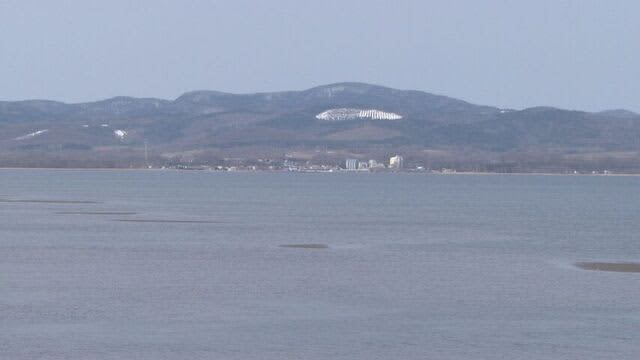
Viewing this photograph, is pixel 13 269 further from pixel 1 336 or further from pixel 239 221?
pixel 239 221

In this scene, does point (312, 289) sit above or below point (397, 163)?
below

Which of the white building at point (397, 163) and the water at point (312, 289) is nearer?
the water at point (312, 289)

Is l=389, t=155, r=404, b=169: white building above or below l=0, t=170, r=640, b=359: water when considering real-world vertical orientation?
above

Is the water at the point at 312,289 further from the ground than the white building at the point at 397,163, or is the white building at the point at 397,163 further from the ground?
the white building at the point at 397,163

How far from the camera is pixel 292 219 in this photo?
6431cm

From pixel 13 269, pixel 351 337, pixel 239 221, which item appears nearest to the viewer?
pixel 351 337

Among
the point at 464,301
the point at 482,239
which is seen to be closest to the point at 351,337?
the point at 464,301

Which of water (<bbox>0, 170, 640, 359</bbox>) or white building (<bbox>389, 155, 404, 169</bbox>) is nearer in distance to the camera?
water (<bbox>0, 170, 640, 359</bbox>)

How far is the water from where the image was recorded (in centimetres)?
2448

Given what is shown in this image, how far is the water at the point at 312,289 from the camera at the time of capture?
24484mm

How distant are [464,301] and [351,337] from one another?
607cm

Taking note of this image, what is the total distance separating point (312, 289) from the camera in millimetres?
32469

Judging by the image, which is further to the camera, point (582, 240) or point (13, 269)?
point (582, 240)

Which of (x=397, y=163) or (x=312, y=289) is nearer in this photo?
(x=312, y=289)
